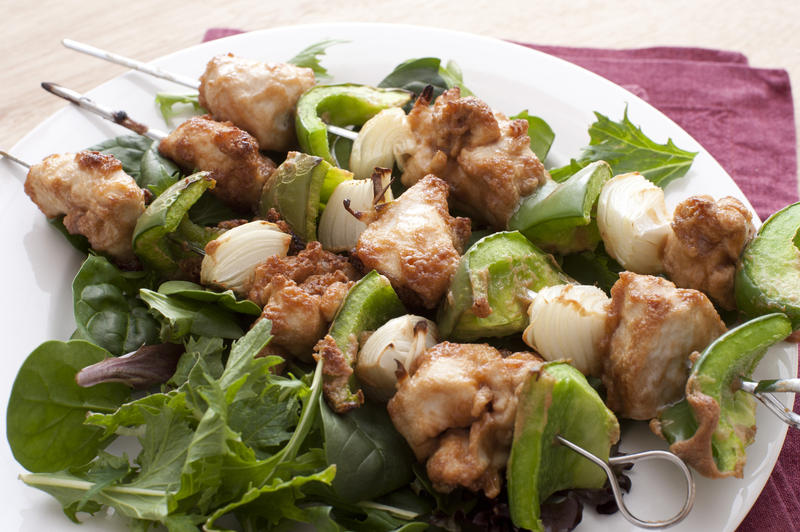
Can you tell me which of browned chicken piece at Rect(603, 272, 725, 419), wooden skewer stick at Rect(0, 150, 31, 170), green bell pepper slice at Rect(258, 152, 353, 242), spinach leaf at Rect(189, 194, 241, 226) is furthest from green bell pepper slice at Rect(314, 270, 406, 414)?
wooden skewer stick at Rect(0, 150, 31, 170)

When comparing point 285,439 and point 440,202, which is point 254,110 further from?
point 285,439

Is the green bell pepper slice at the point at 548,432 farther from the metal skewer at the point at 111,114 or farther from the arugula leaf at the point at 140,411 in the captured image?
the metal skewer at the point at 111,114

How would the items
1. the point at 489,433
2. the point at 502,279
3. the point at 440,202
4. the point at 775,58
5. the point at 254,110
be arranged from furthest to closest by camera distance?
the point at 775,58 → the point at 254,110 → the point at 440,202 → the point at 502,279 → the point at 489,433

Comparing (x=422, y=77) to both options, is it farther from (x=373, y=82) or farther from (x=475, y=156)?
(x=475, y=156)

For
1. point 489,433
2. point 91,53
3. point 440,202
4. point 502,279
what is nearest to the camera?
point 489,433

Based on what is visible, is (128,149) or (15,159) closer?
(15,159)

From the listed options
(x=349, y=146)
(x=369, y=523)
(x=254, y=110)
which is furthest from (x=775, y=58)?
(x=369, y=523)

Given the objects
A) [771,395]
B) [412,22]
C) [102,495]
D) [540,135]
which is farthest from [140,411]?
[412,22]
